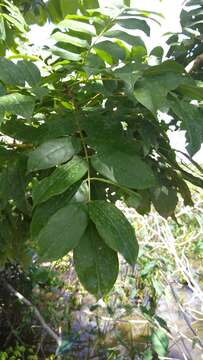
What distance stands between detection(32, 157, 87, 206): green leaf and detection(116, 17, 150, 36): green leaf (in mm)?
315

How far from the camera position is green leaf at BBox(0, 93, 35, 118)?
581mm

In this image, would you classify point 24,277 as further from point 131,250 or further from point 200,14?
point 131,250

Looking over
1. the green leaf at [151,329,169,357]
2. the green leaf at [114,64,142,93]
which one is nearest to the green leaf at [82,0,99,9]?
the green leaf at [114,64,142,93]

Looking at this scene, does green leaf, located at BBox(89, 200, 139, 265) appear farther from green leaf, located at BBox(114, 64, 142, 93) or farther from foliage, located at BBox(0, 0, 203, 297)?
green leaf, located at BBox(114, 64, 142, 93)

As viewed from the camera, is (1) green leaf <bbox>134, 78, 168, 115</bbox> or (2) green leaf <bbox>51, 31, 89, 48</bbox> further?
(2) green leaf <bbox>51, 31, 89, 48</bbox>

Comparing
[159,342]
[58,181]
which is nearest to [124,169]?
[58,181]

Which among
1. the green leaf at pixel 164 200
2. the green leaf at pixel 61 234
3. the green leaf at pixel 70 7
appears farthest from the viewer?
the green leaf at pixel 70 7

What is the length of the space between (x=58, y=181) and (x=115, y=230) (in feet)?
0.39

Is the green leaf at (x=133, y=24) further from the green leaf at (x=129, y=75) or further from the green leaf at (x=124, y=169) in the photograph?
the green leaf at (x=124, y=169)

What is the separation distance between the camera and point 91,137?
677 mm

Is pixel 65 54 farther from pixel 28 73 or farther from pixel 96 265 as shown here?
pixel 96 265

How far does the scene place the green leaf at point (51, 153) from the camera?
0.63 meters

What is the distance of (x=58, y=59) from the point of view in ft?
2.64

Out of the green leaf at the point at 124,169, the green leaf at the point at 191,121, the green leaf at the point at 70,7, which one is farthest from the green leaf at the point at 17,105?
the green leaf at the point at 70,7
